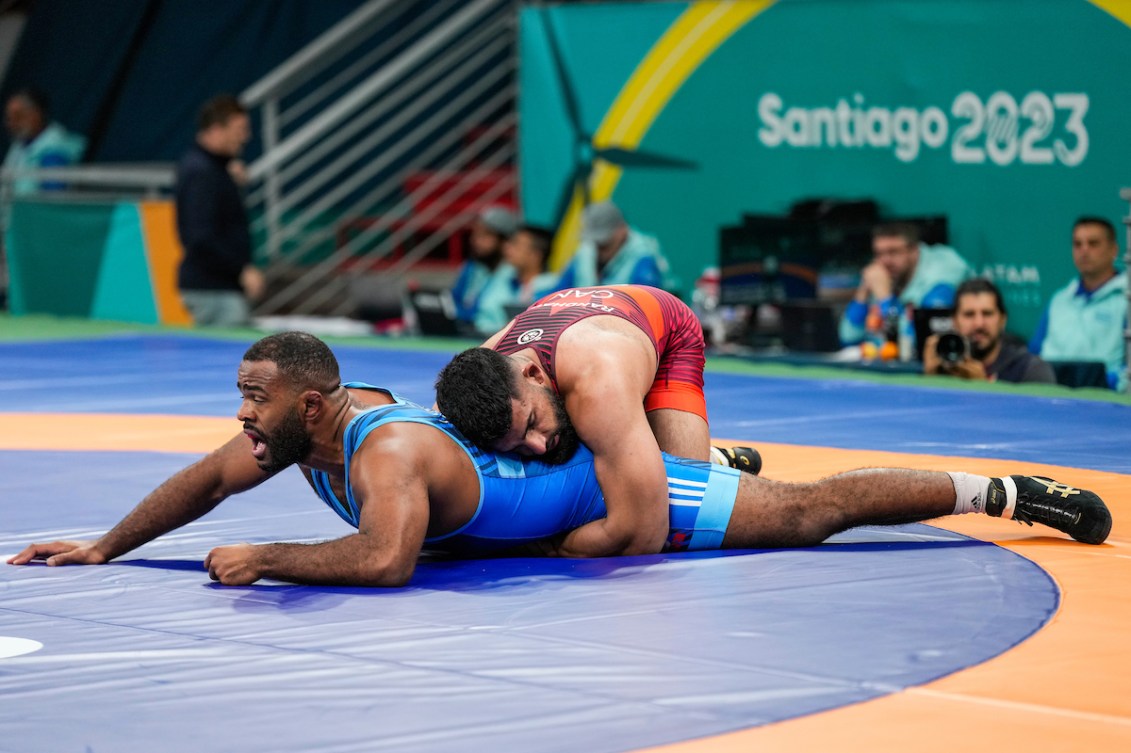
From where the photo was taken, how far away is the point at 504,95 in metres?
13.7

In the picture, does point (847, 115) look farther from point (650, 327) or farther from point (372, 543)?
point (372, 543)

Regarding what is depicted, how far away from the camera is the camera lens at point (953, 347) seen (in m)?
8.73

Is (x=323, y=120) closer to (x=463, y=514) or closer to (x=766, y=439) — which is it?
(x=766, y=439)

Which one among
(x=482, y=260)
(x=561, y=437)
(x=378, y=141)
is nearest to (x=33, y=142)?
(x=378, y=141)

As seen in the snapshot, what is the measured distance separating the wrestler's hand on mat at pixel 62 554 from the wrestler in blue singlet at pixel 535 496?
61 cm

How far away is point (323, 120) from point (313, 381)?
28.5 ft

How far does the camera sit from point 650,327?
535 cm

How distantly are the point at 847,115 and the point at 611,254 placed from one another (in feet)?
5.22

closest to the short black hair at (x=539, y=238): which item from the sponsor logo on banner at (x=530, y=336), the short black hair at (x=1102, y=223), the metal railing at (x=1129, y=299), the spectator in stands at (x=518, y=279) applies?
the spectator in stands at (x=518, y=279)

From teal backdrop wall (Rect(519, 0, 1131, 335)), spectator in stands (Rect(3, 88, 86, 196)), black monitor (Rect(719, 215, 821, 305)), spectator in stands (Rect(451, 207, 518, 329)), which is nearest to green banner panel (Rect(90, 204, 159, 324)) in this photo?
spectator in stands (Rect(3, 88, 86, 196))

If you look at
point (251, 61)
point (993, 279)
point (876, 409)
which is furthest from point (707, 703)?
point (251, 61)

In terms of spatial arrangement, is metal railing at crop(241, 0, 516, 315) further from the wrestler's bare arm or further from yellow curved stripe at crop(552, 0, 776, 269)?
the wrestler's bare arm

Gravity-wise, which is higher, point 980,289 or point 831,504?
point 980,289

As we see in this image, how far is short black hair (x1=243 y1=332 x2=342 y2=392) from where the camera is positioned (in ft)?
14.3
